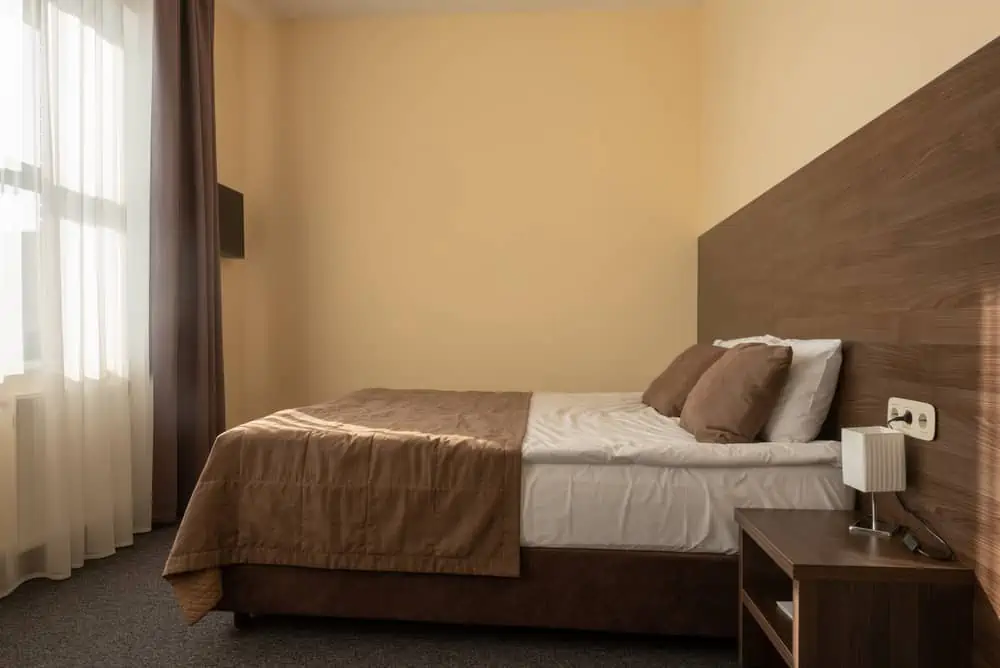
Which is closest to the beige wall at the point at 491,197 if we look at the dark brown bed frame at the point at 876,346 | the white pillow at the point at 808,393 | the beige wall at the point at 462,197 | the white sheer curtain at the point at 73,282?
the beige wall at the point at 462,197

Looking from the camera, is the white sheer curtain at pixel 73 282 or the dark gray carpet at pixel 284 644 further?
the white sheer curtain at pixel 73 282

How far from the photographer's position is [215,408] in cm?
343

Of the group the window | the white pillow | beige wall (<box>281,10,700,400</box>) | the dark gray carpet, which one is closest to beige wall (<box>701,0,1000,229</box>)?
beige wall (<box>281,10,700,400</box>)

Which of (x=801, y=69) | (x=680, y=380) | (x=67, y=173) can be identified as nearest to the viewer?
(x=801, y=69)

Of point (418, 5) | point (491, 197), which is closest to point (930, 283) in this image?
point (491, 197)

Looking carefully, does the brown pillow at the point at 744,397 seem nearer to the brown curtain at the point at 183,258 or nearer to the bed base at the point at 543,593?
the bed base at the point at 543,593

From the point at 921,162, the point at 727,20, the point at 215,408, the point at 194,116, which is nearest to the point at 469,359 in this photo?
the point at 215,408

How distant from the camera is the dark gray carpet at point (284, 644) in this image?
1.85 meters

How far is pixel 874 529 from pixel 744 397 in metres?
0.54

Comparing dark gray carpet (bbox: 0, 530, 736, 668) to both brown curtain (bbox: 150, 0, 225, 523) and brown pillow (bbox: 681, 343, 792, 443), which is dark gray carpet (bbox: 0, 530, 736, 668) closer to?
brown pillow (bbox: 681, 343, 792, 443)

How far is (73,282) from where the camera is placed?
261 centimetres

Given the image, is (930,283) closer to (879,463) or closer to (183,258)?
(879,463)

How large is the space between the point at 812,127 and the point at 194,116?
286cm

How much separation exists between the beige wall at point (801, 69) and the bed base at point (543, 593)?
1.38 meters
